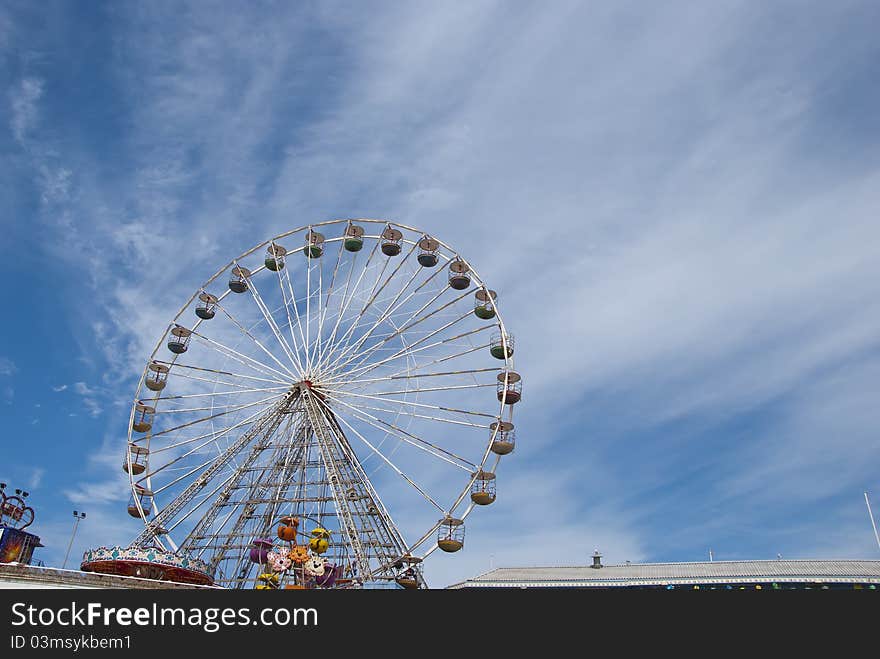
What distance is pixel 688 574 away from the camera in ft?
136

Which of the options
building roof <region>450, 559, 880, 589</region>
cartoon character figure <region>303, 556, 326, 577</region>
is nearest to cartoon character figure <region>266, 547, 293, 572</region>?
cartoon character figure <region>303, 556, 326, 577</region>

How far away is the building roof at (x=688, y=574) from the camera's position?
38.2 metres

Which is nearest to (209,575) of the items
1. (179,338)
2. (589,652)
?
(179,338)

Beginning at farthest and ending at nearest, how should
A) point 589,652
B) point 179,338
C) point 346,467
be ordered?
point 179,338 → point 346,467 → point 589,652

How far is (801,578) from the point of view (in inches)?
1474

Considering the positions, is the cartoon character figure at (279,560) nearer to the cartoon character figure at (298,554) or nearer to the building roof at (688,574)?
the cartoon character figure at (298,554)

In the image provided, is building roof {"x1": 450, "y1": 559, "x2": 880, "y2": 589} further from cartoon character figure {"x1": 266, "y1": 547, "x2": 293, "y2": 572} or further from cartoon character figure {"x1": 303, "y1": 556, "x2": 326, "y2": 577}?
cartoon character figure {"x1": 266, "y1": 547, "x2": 293, "y2": 572}

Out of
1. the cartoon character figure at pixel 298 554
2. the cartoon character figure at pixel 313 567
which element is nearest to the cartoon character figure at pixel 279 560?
the cartoon character figure at pixel 298 554

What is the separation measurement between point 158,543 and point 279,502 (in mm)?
5948

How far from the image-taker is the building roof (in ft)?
125

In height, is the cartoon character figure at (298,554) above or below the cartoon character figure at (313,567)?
above

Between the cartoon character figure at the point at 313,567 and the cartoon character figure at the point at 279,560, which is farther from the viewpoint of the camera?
the cartoon character figure at the point at 279,560

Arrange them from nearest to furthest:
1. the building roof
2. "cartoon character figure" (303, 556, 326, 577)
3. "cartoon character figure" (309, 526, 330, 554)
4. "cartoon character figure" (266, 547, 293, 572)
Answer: "cartoon character figure" (303, 556, 326, 577)
"cartoon character figure" (266, 547, 293, 572)
"cartoon character figure" (309, 526, 330, 554)
the building roof

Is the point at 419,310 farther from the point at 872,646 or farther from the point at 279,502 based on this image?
the point at 872,646
